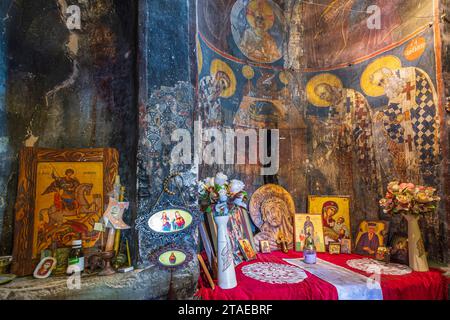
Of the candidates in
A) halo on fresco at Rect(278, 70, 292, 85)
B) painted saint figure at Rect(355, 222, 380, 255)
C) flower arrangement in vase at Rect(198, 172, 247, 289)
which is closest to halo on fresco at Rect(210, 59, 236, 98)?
halo on fresco at Rect(278, 70, 292, 85)

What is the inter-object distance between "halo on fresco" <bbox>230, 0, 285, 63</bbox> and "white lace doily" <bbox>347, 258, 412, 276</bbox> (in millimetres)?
3362

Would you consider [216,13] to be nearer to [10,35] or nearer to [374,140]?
[10,35]

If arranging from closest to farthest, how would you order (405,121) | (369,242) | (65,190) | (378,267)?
(65,190)
(378,267)
(405,121)
(369,242)

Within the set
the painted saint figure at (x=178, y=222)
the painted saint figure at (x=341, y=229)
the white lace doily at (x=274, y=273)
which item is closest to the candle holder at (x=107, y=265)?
the painted saint figure at (x=178, y=222)

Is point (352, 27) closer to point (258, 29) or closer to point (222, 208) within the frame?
point (258, 29)

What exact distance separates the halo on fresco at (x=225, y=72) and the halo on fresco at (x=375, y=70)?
203 cm

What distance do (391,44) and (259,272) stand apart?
3631 mm

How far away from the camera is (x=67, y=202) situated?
2557 millimetres

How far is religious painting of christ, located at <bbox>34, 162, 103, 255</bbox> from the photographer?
2.50 meters

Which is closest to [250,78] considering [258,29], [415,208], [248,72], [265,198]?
[248,72]

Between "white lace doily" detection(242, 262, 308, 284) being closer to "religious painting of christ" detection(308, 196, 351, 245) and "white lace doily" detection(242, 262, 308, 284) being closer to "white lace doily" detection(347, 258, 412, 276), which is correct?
"white lace doily" detection(347, 258, 412, 276)

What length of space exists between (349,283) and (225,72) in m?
3.21

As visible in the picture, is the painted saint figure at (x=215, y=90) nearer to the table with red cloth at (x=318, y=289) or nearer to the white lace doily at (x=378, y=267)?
the table with red cloth at (x=318, y=289)

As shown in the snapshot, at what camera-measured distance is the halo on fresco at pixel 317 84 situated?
4344 millimetres
